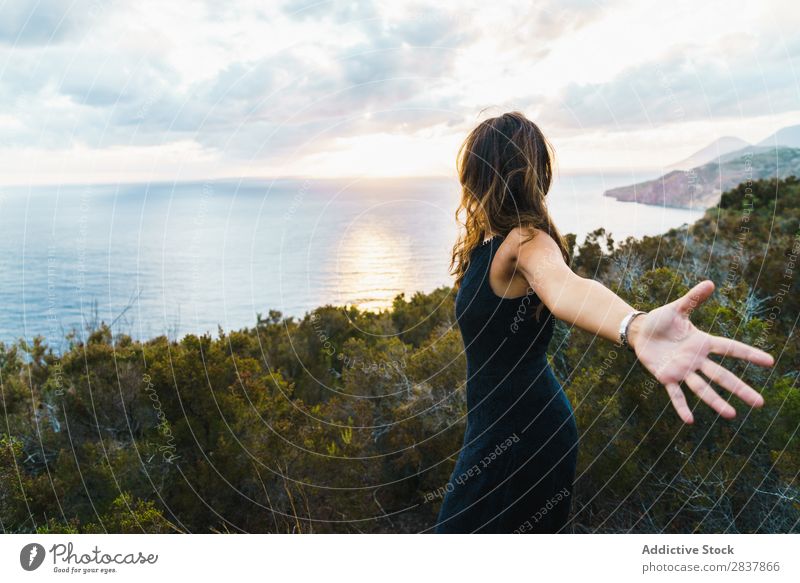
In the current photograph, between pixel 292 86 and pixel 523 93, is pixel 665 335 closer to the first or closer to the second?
pixel 523 93

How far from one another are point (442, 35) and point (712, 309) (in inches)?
116

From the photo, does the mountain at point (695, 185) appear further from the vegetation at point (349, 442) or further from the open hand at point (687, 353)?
the open hand at point (687, 353)

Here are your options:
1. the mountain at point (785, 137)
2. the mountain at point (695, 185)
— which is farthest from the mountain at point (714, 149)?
the mountain at point (695, 185)

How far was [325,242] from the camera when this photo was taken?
19.7ft

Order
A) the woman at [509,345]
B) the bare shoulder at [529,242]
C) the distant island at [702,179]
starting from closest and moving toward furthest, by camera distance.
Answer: the bare shoulder at [529,242] → the woman at [509,345] → the distant island at [702,179]

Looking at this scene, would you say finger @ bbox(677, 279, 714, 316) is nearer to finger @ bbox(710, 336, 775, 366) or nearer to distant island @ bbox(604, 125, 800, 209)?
finger @ bbox(710, 336, 775, 366)

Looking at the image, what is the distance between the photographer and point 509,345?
2553 millimetres

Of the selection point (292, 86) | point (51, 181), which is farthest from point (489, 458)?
point (51, 181)

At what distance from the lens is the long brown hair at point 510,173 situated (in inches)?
98.7
